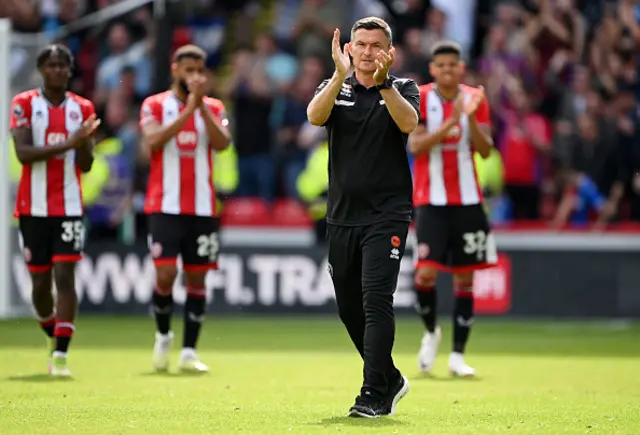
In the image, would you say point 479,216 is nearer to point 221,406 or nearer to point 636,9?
point 221,406

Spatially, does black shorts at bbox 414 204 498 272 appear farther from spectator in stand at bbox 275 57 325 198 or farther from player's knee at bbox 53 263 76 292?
spectator in stand at bbox 275 57 325 198

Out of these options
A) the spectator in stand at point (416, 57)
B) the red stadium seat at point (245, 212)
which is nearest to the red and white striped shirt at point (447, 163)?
the red stadium seat at point (245, 212)

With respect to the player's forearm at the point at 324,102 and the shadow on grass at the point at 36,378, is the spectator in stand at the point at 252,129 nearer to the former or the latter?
the shadow on grass at the point at 36,378

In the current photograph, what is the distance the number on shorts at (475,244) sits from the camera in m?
12.0

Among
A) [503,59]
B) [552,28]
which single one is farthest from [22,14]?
[552,28]

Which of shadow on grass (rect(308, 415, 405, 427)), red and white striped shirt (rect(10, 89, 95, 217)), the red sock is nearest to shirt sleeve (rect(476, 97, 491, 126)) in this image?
red and white striped shirt (rect(10, 89, 95, 217))

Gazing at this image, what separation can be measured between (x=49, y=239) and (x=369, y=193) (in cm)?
402

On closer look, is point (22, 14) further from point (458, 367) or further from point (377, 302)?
point (377, 302)

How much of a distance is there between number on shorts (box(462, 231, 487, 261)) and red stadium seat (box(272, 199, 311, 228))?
23.1ft

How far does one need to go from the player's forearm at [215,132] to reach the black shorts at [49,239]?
4.45ft

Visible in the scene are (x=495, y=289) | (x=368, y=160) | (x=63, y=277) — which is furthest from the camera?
(x=495, y=289)

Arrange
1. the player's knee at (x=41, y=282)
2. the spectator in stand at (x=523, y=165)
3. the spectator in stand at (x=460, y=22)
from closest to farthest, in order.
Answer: the player's knee at (x=41, y=282) < the spectator in stand at (x=523, y=165) < the spectator in stand at (x=460, y=22)

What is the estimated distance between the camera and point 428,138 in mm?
11758

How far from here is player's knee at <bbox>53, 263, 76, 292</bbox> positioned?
11203 mm
